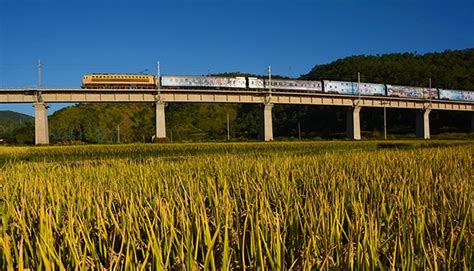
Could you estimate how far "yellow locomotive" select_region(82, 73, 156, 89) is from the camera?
51.6 m

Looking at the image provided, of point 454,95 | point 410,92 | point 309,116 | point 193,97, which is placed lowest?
point 309,116

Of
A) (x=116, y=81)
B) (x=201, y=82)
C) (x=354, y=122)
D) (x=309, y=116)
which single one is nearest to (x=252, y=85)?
(x=201, y=82)

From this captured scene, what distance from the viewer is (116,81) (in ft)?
171

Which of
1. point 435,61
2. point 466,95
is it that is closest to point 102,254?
point 466,95

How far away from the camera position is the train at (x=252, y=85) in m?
52.3

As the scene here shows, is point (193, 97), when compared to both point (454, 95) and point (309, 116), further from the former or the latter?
point (309, 116)

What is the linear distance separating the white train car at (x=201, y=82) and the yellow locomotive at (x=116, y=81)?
7.27 feet

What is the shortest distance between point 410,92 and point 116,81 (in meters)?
49.6

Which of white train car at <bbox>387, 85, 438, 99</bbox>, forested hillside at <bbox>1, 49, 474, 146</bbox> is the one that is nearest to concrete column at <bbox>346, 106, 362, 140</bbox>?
white train car at <bbox>387, 85, 438, 99</bbox>

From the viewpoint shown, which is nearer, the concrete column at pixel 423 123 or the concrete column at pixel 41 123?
the concrete column at pixel 41 123

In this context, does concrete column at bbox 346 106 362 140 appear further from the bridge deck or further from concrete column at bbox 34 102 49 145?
concrete column at bbox 34 102 49 145

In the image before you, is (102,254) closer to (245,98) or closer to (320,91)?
(245,98)

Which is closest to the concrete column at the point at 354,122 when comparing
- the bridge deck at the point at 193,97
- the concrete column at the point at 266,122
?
the bridge deck at the point at 193,97

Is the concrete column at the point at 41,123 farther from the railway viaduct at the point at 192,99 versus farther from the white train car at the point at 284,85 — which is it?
the white train car at the point at 284,85
